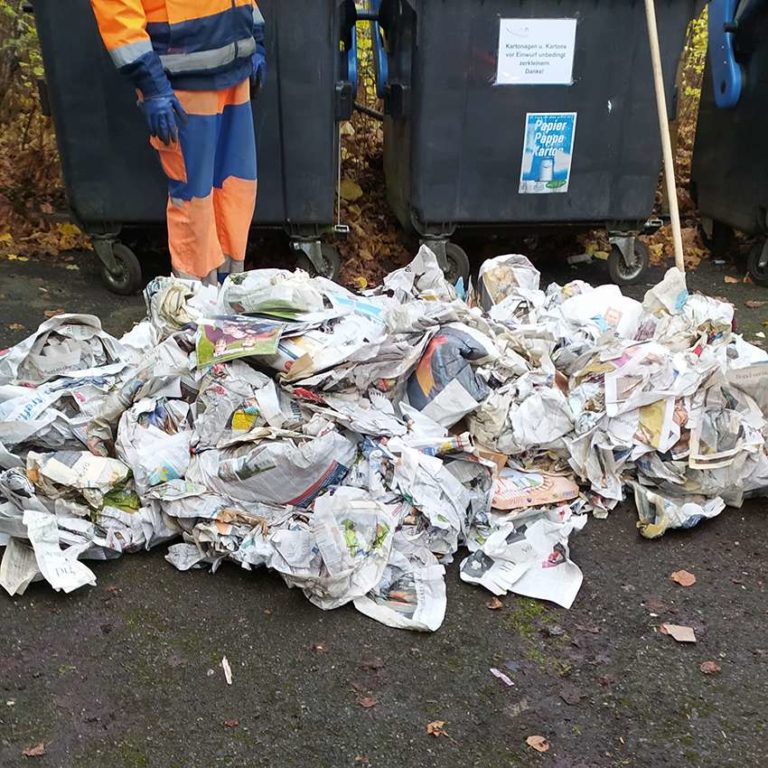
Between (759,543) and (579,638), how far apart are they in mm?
742

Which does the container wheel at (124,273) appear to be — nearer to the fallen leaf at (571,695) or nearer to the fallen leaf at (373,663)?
the fallen leaf at (373,663)

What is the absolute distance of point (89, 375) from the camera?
2.69 metres

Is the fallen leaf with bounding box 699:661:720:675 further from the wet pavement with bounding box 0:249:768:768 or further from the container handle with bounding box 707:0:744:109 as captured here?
the container handle with bounding box 707:0:744:109

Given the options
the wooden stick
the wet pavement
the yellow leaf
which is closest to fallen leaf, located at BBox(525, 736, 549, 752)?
the wet pavement

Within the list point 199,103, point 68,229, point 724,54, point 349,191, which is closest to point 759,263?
point 724,54

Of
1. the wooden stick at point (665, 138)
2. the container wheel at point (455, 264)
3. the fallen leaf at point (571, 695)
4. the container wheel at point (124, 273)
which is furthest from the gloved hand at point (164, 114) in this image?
the fallen leaf at point (571, 695)

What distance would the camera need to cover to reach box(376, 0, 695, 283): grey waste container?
387 cm

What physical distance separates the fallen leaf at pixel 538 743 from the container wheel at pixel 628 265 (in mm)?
3218

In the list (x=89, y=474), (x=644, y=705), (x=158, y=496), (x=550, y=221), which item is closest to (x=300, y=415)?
(x=158, y=496)

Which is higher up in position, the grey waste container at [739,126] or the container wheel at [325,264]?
the grey waste container at [739,126]

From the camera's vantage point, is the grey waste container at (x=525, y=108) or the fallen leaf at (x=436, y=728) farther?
the grey waste container at (x=525, y=108)

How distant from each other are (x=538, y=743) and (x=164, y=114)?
2.62 metres

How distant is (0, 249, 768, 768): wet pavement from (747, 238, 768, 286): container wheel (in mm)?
2621

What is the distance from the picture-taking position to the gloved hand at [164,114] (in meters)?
3.22
